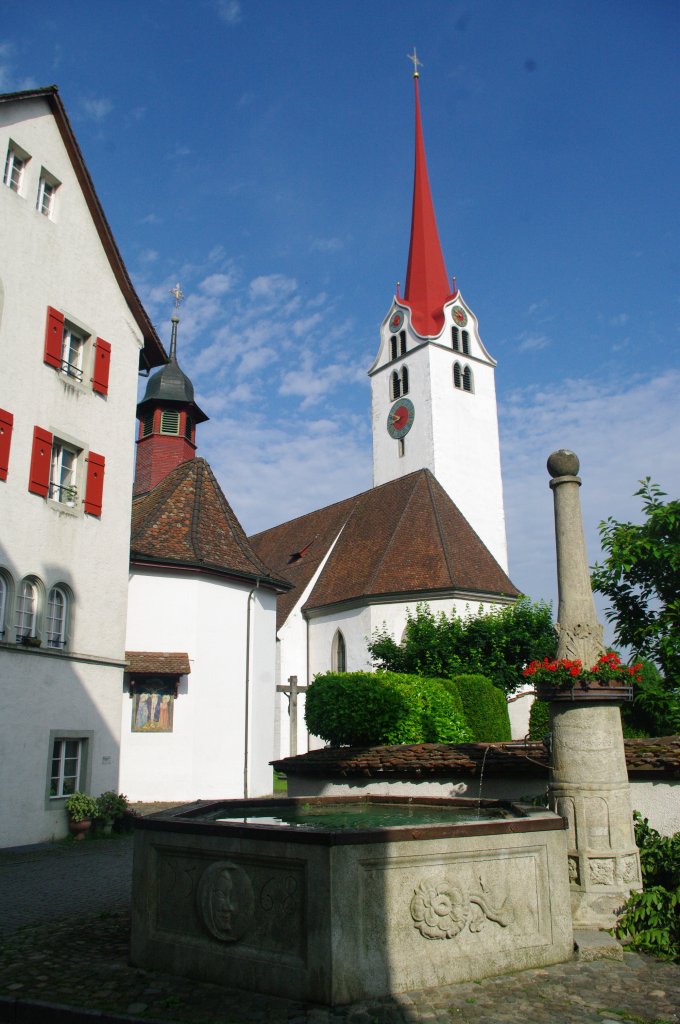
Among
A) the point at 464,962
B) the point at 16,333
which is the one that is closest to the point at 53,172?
the point at 16,333

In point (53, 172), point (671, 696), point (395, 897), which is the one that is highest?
point (53, 172)

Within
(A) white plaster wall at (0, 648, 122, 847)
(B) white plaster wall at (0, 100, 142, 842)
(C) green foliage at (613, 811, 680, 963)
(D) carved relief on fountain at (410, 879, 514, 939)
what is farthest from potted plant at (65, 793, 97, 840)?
(D) carved relief on fountain at (410, 879, 514, 939)

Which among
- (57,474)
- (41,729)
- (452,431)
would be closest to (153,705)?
(41,729)

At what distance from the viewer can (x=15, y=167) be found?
50.3ft

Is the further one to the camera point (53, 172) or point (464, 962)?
point (53, 172)

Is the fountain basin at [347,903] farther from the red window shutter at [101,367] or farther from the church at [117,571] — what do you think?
the red window shutter at [101,367]

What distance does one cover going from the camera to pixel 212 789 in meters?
18.9

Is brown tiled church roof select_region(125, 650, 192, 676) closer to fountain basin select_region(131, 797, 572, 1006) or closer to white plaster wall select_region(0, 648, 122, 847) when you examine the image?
white plaster wall select_region(0, 648, 122, 847)

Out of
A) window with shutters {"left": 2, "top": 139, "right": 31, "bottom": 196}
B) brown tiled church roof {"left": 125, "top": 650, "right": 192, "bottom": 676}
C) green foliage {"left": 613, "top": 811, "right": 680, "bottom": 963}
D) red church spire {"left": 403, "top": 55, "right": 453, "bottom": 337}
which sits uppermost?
red church spire {"left": 403, "top": 55, "right": 453, "bottom": 337}

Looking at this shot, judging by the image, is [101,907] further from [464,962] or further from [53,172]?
[53,172]

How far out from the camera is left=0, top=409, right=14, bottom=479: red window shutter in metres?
13.9

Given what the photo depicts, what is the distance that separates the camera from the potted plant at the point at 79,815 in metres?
14.2

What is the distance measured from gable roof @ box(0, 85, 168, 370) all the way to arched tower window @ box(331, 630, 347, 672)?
13.5m

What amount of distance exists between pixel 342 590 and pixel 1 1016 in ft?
81.9
